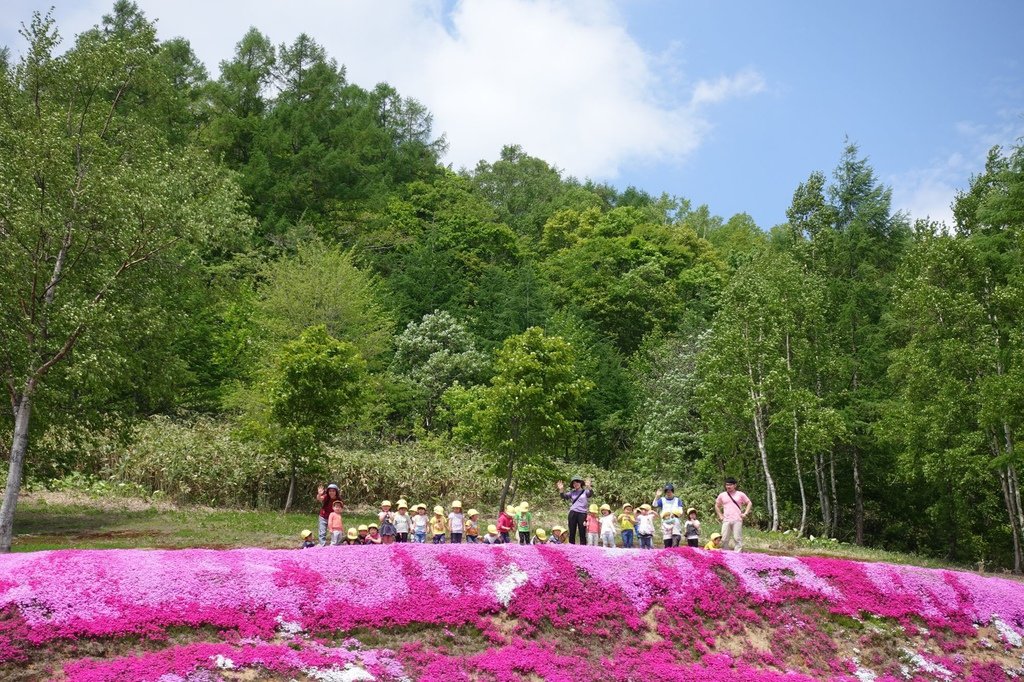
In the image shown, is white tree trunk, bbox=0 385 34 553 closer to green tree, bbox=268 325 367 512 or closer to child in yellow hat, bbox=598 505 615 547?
green tree, bbox=268 325 367 512

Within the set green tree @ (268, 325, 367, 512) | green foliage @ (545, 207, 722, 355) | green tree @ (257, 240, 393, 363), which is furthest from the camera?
green foliage @ (545, 207, 722, 355)

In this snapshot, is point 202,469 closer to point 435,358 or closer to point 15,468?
point 15,468

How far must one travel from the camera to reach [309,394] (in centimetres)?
3619

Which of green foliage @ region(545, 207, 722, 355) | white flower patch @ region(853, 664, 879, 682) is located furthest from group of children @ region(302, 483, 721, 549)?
green foliage @ region(545, 207, 722, 355)

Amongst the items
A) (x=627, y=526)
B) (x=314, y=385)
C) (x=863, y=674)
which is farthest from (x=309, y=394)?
(x=863, y=674)

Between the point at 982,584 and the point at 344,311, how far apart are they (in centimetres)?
4072

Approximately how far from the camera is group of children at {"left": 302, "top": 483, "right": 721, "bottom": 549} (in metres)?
22.4

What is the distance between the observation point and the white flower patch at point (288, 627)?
16172 mm

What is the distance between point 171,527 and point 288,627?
571 inches

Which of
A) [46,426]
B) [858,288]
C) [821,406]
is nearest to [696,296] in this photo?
[858,288]

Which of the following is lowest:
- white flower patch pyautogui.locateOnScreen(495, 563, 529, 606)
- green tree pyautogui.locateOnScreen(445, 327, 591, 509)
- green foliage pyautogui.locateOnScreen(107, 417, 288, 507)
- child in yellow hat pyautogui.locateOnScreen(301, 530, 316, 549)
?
white flower patch pyautogui.locateOnScreen(495, 563, 529, 606)

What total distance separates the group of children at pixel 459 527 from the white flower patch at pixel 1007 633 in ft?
23.6

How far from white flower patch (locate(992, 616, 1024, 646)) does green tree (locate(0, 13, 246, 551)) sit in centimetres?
2621

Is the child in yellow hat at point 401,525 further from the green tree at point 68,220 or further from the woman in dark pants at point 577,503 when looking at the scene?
the green tree at point 68,220
